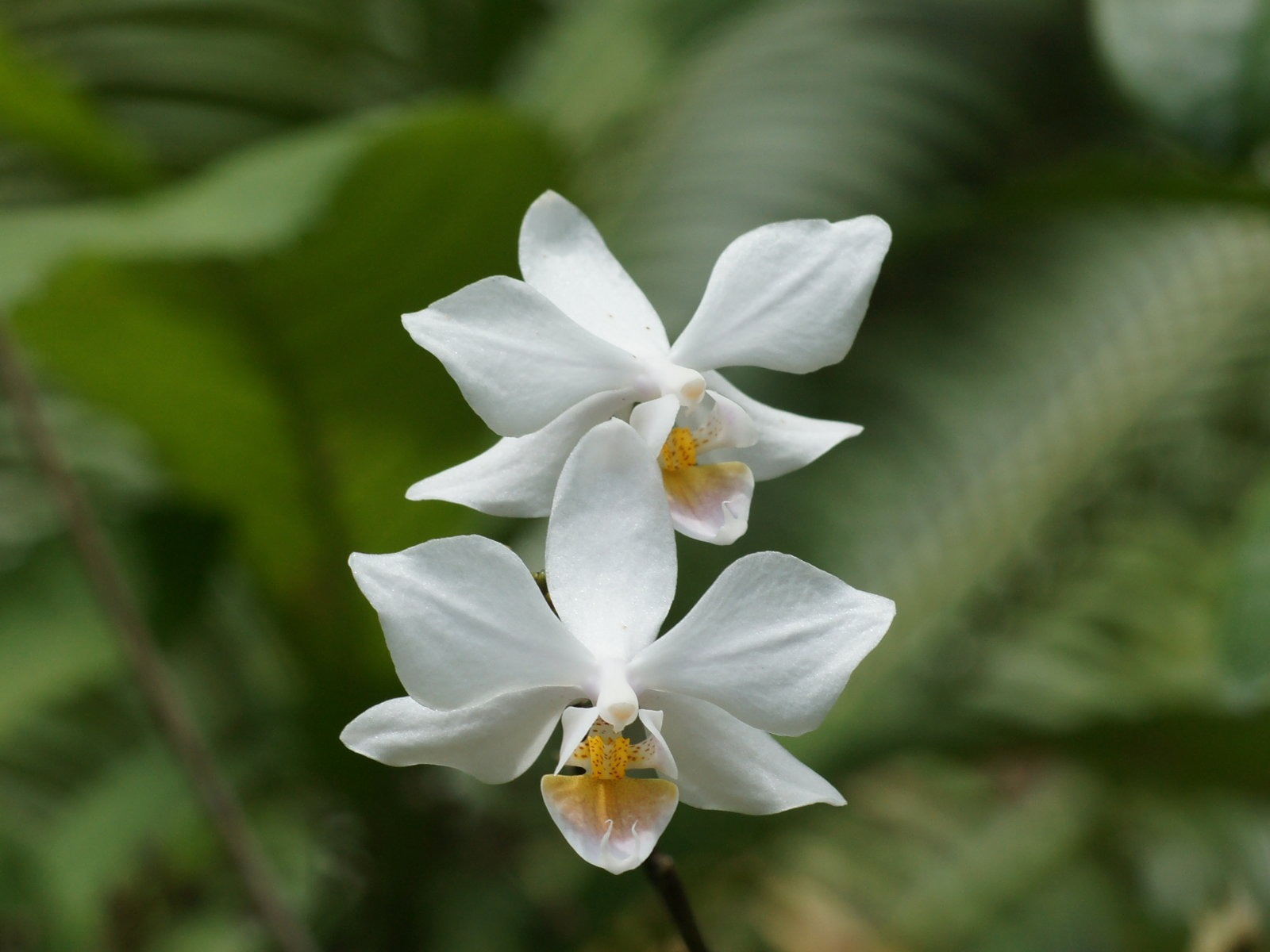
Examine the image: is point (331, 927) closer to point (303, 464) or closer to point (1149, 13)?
point (303, 464)

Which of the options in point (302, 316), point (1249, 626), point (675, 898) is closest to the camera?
point (675, 898)

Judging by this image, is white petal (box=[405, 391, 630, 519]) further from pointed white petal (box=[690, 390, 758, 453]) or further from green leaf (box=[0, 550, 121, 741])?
green leaf (box=[0, 550, 121, 741])

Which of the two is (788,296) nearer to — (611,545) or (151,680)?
(611,545)

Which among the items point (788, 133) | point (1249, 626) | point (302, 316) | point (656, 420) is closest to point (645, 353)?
point (656, 420)

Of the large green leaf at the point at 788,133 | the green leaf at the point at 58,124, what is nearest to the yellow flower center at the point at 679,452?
the green leaf at the point at 58,124

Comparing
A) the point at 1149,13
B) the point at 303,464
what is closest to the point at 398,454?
the point at 303,464

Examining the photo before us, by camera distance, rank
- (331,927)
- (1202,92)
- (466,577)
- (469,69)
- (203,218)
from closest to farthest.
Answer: (466,577)
(1202,92)
(203,218)
(331,927)
(469,69)
